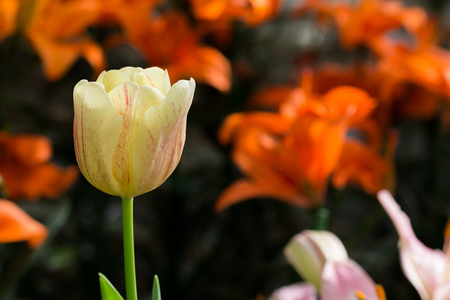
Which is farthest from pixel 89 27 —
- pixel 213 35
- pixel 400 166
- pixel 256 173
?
pixel 400 166

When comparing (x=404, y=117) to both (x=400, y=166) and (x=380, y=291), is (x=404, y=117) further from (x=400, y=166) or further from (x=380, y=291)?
(x=380, y=291)

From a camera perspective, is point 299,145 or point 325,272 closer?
point 325,272

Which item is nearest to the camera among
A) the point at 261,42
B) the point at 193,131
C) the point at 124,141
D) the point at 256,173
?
the point at 124,141

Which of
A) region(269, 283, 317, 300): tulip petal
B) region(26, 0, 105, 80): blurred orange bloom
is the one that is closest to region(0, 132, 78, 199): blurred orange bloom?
region(26, 0, 105, 80): blurred orange bloom

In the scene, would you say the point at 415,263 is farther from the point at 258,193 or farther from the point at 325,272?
the point at 258,193

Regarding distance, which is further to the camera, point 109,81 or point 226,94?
point 226,94

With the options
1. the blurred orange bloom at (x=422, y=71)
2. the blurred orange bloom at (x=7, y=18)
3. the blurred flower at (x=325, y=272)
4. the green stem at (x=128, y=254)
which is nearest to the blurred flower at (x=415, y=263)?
the blurred flower at (x=325, y=272)

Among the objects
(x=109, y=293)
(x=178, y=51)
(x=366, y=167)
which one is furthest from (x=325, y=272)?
(x=178, y=51)
